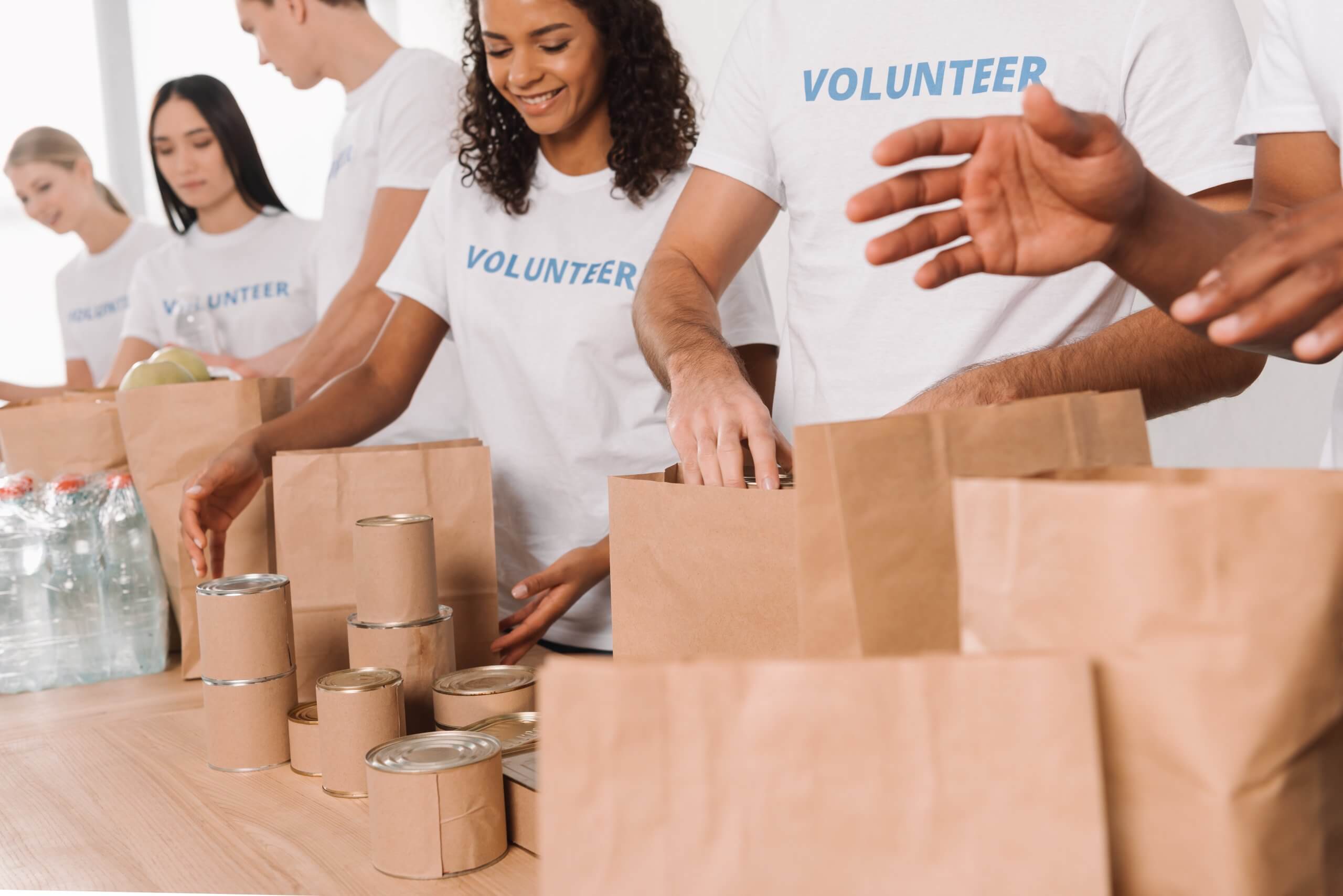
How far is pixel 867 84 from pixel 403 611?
2.73ft

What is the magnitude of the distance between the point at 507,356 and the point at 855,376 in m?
0.59

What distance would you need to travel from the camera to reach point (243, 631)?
101cm

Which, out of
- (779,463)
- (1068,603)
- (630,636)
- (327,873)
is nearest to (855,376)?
(779,463)

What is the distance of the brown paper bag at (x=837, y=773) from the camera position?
41cm

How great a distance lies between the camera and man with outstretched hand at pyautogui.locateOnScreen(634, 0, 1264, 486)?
111 centimetres

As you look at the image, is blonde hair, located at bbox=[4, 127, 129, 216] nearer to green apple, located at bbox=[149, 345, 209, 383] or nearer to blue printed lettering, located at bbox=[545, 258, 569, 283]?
green apple, located at bbox=[149, 345, 209, 383]

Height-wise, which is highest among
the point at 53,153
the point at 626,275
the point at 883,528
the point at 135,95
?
the point at 135,95

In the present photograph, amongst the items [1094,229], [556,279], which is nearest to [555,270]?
[556,279]

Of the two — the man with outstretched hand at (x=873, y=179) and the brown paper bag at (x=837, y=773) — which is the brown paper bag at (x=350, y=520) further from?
the brown paper bag at (x=837, y=773)

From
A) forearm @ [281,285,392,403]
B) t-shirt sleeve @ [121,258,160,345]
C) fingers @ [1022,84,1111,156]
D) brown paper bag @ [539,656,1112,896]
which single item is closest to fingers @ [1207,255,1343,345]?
fingers @ [1022,84,1111,156]

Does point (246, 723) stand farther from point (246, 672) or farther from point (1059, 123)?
point (1059, 123)

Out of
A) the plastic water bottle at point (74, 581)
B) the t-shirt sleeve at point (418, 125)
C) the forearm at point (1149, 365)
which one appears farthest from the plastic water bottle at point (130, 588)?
the forearm at point (1149, 365)

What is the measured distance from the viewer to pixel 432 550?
3.37 ft

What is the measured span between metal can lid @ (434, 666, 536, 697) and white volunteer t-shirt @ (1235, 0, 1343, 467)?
2.74 feet
